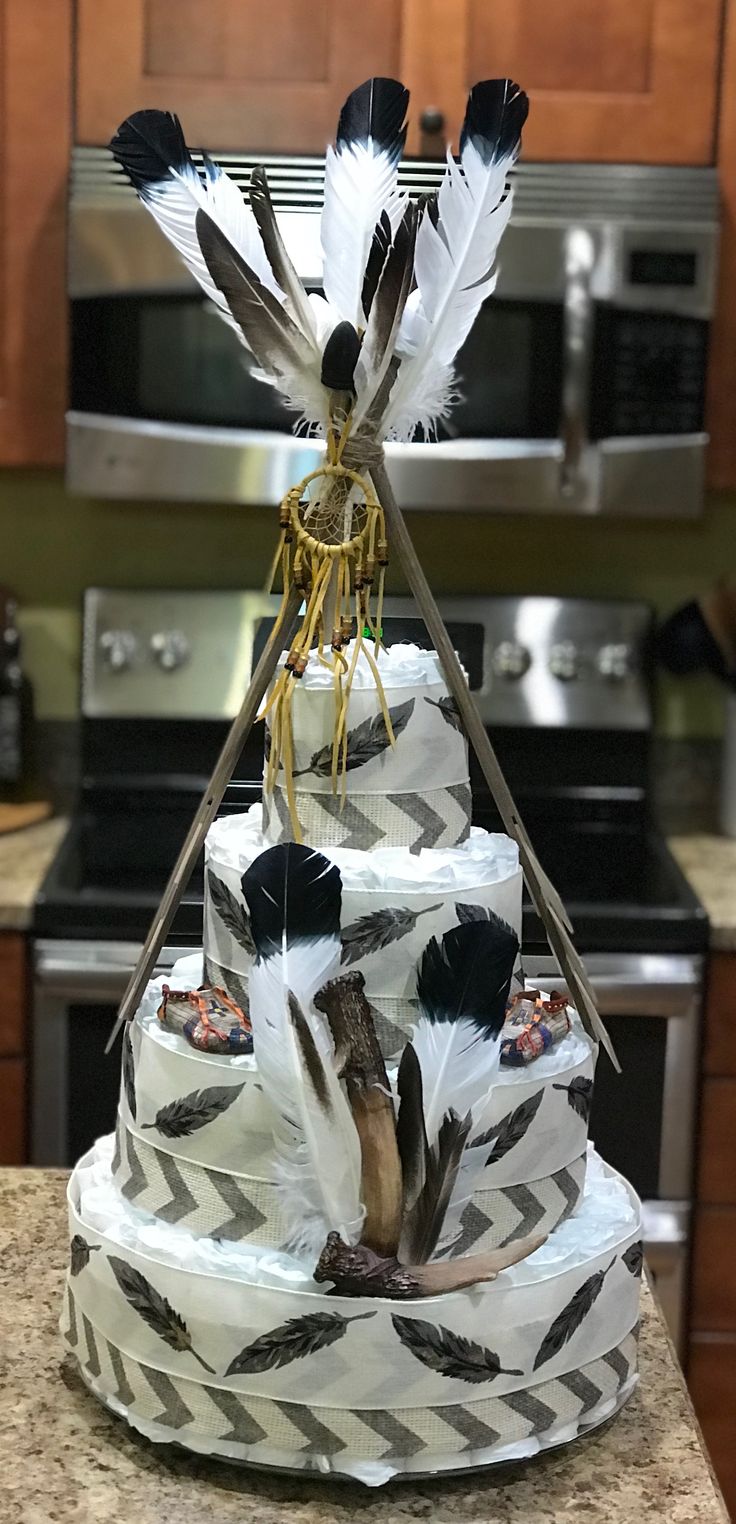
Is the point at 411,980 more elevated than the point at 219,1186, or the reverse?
the point at 411,980

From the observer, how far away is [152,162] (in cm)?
87

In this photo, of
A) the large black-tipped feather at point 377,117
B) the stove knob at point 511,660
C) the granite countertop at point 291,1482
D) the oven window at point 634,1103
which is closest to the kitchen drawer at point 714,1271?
the oven window at point 634,1103

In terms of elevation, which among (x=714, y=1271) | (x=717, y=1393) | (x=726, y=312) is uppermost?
(x=726, y=312)

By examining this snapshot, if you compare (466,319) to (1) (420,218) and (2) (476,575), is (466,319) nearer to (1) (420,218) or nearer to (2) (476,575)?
(1) (420,218)

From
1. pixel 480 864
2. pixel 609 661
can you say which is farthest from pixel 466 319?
pixel 609 661

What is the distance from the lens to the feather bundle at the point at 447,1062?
81cm

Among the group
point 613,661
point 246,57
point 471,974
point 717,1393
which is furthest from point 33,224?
point 717,1393

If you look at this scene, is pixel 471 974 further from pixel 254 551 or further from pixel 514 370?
pixel 254 551

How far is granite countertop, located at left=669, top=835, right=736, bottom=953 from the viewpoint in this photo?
205 cm

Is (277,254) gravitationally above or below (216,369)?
below

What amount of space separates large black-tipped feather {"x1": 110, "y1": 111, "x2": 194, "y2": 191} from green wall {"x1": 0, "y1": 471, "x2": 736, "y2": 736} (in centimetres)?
182

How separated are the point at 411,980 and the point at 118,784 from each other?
171 centimetres

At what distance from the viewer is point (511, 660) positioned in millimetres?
2584

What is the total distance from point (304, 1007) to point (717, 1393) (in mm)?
1618
